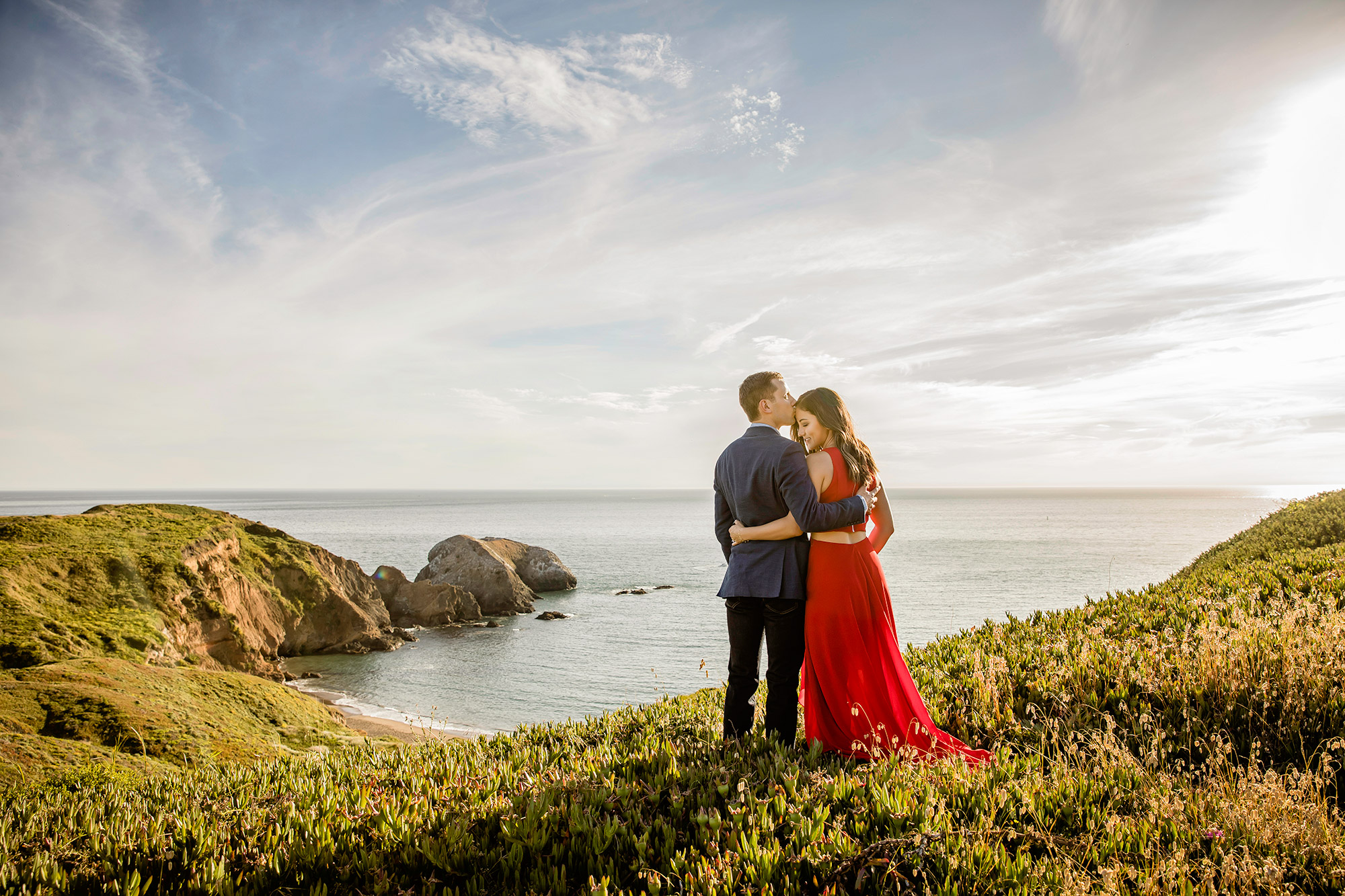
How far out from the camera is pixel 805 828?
350 cm

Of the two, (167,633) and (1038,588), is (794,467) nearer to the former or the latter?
(167,633)

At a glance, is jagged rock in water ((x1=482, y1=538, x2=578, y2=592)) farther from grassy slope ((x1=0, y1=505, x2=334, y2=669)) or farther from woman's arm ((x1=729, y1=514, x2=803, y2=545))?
woman's arm ((x1=729, y1=514, x2=803, y2=545))

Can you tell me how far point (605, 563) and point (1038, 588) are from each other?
41915mm

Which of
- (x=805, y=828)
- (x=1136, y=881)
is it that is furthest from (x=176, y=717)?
(x=1136, y=881)

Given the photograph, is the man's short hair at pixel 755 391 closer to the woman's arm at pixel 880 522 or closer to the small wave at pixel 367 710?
the woman's arm at pixel 880 522

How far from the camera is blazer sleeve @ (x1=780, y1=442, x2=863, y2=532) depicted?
16.6ft

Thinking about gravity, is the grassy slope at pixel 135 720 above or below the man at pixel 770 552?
below

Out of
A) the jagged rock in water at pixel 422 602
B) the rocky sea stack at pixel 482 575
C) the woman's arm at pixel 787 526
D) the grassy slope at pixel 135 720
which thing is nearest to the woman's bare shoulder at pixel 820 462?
the woman's arm at pixel 787 526

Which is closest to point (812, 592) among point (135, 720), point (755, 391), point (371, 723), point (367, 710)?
point (755, 391)

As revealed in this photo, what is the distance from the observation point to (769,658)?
5.49 metres

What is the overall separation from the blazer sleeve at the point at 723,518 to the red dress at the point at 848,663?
697 millimetres

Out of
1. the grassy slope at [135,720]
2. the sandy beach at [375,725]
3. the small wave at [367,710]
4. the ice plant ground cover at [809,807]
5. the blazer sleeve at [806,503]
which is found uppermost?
the blazer sleeve at [806,503]

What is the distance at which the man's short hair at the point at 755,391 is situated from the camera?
17.8 feet

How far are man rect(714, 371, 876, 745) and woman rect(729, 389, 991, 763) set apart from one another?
0.41 feet
